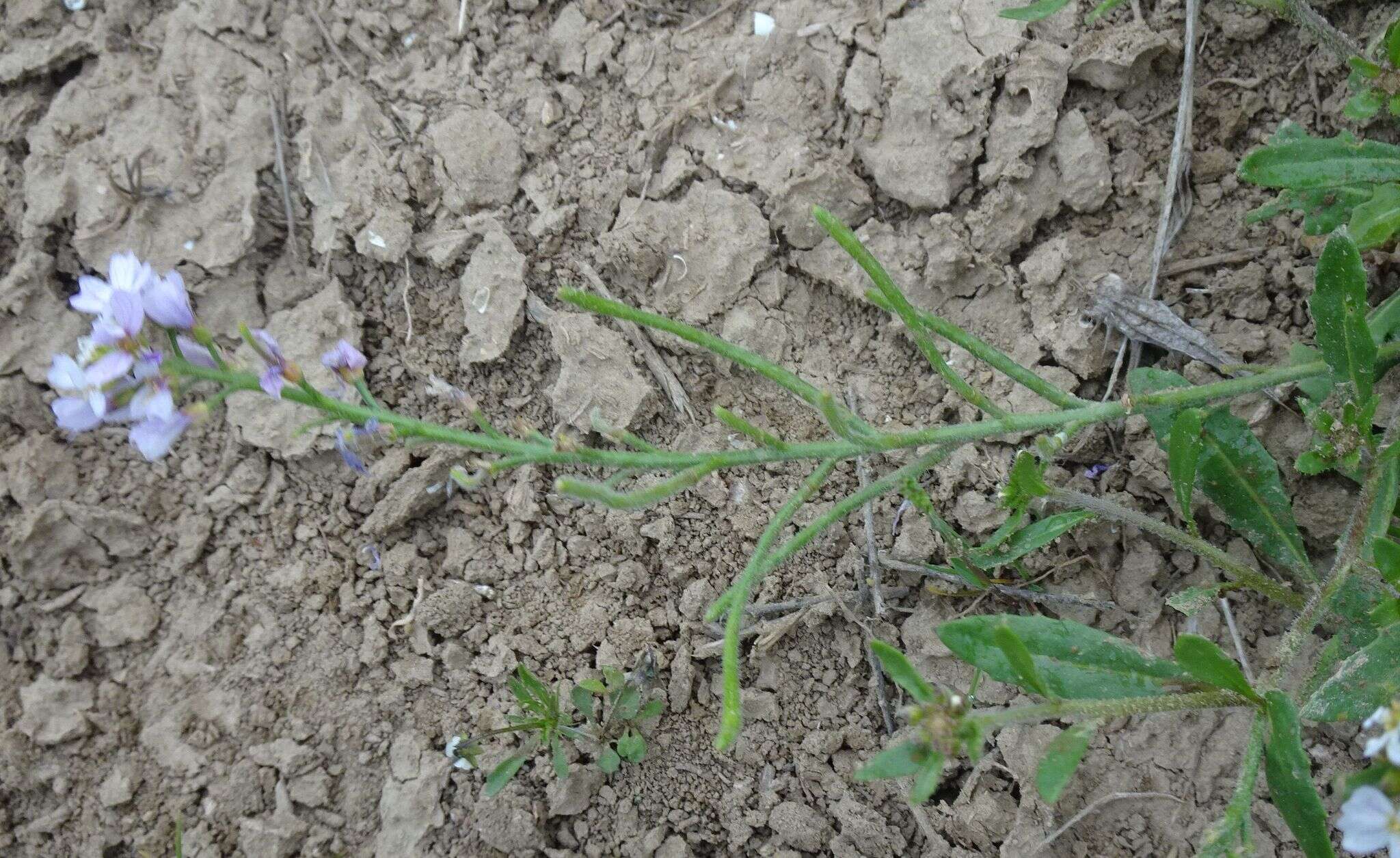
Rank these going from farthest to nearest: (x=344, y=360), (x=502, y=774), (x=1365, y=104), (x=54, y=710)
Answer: (x=54, y=710), (x=502, y=774), (x=1365, y=104), (x=344, y=360)

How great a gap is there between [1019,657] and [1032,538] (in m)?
0.75

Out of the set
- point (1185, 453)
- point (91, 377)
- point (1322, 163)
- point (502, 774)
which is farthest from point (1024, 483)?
point (91, 377)

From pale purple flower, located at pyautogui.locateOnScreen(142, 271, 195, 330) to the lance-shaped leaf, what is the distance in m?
2.70

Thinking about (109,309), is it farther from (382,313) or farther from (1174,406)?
(1174,406)

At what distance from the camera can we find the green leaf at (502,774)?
2.75m

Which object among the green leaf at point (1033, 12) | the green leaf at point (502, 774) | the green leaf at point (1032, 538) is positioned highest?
the green leaf at point (1033, 12)

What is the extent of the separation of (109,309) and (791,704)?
2017 millimetres

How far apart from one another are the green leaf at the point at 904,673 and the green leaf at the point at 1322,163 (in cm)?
163

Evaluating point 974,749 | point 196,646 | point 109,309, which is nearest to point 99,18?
point 109,309

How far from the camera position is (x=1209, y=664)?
2.10m

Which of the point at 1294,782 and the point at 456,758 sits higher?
the point at 1294,782

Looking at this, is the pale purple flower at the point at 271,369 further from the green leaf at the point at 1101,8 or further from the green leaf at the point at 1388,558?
the green leaf at the point at 1388,558

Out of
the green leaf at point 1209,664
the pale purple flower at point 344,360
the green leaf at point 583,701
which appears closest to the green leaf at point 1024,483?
the green leaf at point 1209,664

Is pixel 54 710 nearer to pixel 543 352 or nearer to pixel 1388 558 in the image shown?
pixel 543 352
